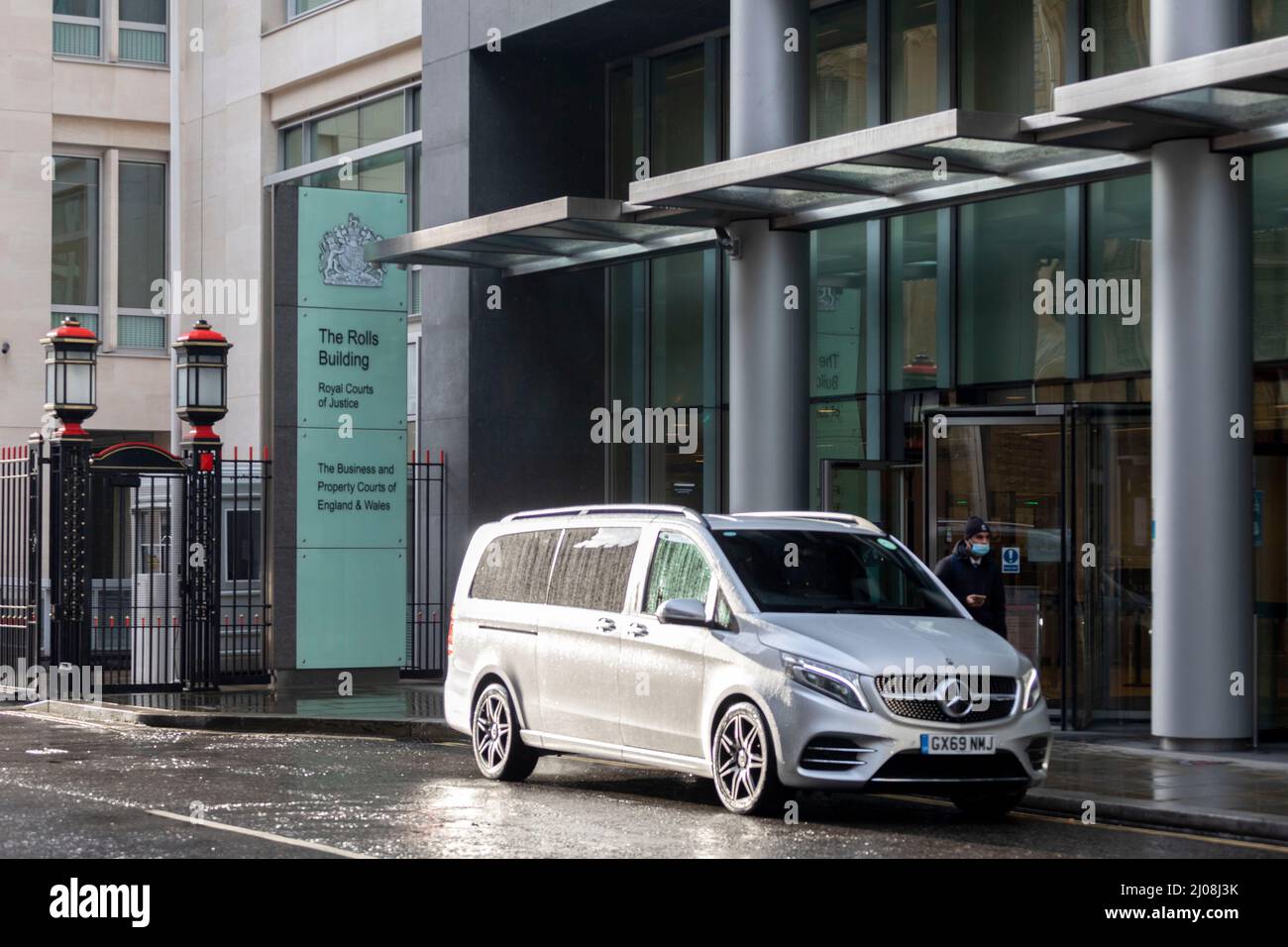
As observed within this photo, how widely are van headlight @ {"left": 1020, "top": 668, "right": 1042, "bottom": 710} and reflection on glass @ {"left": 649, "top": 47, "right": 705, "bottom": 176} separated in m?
12.9

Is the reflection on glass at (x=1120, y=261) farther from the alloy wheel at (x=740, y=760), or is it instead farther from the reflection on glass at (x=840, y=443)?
the alloy wheel at (x=740, y=760)

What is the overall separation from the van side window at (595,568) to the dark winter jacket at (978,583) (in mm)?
2915

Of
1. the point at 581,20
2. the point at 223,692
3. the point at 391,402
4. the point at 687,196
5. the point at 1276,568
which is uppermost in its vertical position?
the point at 581,20

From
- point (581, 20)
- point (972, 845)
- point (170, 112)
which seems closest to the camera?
point (972, 845)

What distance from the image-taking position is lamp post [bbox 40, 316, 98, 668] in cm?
2180

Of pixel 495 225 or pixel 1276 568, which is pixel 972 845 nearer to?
pixel 1276 568

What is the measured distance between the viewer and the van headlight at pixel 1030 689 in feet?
38.4

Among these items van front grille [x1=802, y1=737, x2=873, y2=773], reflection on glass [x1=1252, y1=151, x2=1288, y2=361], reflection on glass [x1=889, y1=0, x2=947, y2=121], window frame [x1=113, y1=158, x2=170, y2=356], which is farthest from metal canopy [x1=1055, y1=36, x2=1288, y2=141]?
window frame [x1=113, y1=158, x2=170, y2=356]

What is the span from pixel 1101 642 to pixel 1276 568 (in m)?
1.53

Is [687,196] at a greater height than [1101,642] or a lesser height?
greater

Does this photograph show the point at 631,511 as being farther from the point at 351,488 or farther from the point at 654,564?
the point at 351,488

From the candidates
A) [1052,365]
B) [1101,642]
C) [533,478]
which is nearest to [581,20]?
[533,478]

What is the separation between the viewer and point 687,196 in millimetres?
17922

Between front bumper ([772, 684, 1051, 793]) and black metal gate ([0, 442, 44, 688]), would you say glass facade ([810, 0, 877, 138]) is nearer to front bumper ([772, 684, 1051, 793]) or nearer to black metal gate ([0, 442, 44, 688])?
black metal gate ([0, 442, 44, 688])
